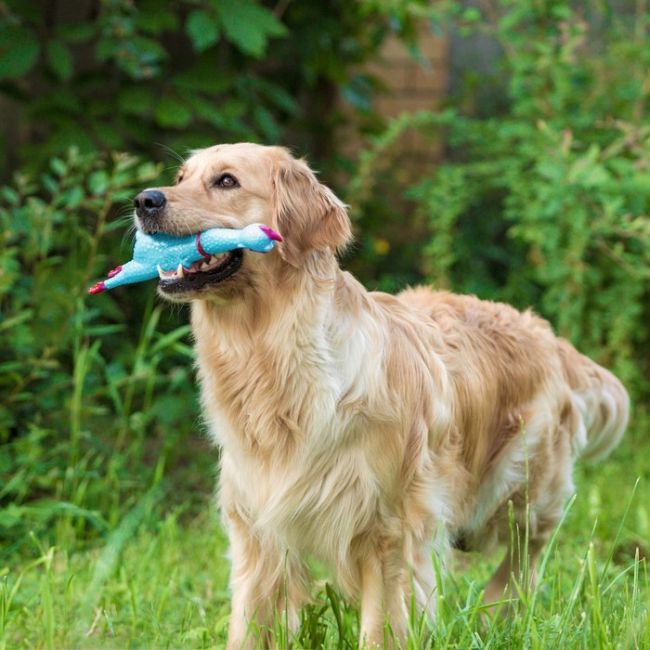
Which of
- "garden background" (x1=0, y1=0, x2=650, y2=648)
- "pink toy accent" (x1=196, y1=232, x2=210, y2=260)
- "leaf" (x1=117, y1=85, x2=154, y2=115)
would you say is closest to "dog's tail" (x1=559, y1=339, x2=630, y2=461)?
"garden background" (x1=0, y1=0, x2=650, y2=648)

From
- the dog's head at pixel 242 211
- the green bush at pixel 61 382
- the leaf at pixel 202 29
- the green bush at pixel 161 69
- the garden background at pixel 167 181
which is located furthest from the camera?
the green bush at pixel 161 69

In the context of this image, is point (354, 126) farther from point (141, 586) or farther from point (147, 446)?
point (141, 586)

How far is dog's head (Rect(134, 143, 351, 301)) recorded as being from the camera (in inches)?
128

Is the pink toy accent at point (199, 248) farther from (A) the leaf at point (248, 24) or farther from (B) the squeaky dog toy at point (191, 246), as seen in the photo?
(A) the leaf at point (248, 24)

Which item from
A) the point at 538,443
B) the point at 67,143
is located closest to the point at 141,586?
the point at 538,443

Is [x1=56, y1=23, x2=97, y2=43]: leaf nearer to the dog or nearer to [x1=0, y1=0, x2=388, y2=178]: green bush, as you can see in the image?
[x1=0, y1=0, x2=388, y2=178]: green bush

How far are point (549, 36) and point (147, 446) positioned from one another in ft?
10.8

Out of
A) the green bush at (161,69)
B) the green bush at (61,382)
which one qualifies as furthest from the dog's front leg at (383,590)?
the green bush at (161,69)

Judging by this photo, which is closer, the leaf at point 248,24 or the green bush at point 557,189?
the leaf at point 248,24

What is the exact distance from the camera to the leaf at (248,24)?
5.38 metres

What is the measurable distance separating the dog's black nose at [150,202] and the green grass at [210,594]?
89 centimetres

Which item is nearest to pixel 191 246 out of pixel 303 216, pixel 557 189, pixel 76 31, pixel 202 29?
pixel 303 216

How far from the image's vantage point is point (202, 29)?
541 centimetres

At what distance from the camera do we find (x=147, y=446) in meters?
5.87
